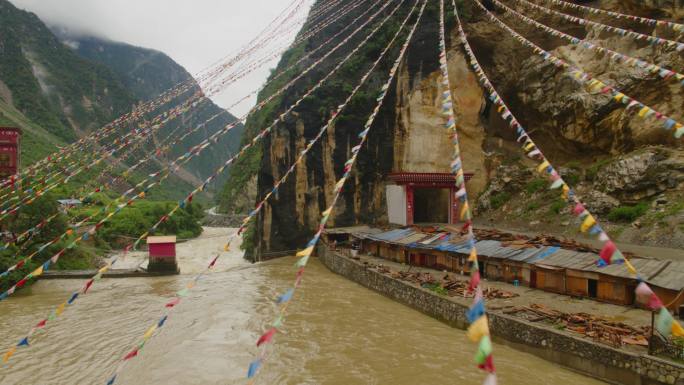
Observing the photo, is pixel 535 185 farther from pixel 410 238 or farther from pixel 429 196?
pixel 410 238

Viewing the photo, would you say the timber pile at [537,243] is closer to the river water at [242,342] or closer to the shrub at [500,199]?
the river water at [242,342]

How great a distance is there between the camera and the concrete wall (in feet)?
32.1

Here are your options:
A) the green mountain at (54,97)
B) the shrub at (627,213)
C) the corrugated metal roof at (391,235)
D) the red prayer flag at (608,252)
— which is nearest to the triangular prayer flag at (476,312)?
the red prayer flag at (608,252)

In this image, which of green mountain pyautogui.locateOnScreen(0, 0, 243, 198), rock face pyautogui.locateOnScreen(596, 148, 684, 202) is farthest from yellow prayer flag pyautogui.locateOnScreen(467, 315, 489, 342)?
green mountain pyautogui.locateOnScreen(0, 0, 243, 198)

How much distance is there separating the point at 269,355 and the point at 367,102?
2567cm

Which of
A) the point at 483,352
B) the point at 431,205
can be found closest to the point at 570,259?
the point at 483,352

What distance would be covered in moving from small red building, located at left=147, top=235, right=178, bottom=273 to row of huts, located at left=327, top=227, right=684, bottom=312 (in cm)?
1255

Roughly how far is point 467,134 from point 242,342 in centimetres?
2457

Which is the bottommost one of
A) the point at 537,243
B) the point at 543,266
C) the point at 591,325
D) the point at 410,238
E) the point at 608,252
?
the point at 591,325

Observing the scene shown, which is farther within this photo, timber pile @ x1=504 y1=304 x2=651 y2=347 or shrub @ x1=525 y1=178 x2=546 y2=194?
shrub @ x1=525 y1=178 x2=546 y2=194

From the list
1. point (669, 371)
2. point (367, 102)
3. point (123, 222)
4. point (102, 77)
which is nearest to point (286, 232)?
point (367, 102)

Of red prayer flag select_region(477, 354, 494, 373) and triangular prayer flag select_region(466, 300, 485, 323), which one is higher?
triangular prayer flag select_region(466, 300, 485, 323)

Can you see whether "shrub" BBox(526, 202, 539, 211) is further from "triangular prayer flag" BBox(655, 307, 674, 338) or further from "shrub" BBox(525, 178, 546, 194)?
"triangular prayer flag" BBox(655, 307, 674, 338)

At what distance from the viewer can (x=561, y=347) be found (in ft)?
38.2
